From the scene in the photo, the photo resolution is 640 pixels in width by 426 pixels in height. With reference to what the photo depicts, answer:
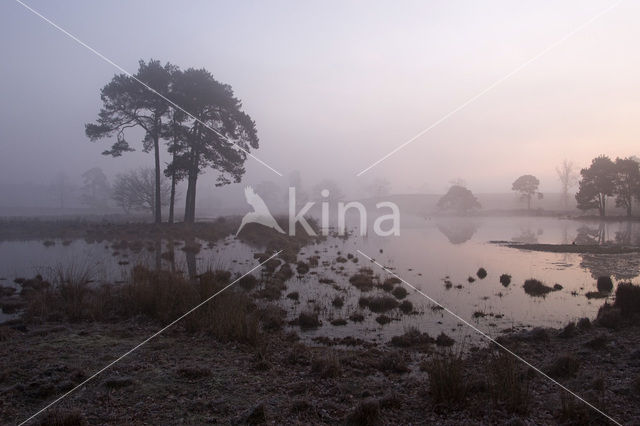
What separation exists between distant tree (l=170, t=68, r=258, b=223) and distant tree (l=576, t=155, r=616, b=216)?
189 feet

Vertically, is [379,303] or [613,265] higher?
[613,265]

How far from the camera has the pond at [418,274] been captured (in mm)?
10641

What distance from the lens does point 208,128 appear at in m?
36.2

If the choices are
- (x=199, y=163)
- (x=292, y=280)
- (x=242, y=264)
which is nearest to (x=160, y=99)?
(x=199, y=163)

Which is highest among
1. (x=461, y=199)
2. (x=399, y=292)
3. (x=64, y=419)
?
(x=461, y=199)

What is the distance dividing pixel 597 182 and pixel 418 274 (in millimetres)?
60174

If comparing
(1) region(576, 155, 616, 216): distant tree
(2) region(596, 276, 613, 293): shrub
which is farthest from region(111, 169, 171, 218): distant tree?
(1) region(576, 155, 616, 216): distant tree

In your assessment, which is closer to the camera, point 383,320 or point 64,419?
point 64,419

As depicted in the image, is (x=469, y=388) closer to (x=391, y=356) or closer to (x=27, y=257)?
(x=391, y=356)

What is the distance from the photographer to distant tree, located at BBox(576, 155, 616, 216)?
200 ft

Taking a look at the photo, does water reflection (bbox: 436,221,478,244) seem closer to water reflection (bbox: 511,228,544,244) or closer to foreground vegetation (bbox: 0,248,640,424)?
water reflection (bbox: 511,228,544,244)

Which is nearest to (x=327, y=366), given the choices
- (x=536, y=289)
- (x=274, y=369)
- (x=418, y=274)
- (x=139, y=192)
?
(x=274, y=369)

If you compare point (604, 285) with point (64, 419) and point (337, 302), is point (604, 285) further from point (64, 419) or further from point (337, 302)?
point (64, 419)

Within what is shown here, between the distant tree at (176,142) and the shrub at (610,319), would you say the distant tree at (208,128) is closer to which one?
the distant tree at (176,142)
